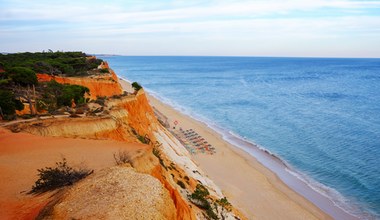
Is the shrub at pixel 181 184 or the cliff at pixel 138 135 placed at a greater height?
the cliff at pixel 138 135

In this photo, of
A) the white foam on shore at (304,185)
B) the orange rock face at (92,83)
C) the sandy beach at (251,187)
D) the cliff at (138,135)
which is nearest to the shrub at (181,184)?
the cliff at (138,135)

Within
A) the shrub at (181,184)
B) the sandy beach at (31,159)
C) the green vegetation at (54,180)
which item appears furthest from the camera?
the shrub at (181,184)

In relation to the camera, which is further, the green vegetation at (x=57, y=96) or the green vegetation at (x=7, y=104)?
the green vegetation at (x=57, y=96)

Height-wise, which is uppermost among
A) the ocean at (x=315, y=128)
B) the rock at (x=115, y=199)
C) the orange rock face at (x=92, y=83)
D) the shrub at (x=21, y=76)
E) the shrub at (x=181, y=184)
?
the rock at (x=115, y=199)

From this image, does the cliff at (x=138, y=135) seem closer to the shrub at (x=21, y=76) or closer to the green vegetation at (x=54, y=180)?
the green vegetation at (x=54, y=180)

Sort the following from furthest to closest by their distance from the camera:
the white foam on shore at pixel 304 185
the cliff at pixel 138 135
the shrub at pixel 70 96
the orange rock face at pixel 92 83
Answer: the orange rock face at pixel 92 83, the shrub at pixel 70 96, the white foam on shore at pixel 304 185, the cliff at pixel 138 135

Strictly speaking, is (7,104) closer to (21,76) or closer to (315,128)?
(21,76)

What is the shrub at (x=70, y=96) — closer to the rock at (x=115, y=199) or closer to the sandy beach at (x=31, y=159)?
the sandy beach at (x=31, y=159)

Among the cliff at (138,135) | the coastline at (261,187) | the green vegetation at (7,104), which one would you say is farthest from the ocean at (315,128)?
the green vegetation at (7,104)

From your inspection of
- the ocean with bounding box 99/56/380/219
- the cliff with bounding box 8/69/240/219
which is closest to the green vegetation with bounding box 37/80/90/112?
the cliff with bounding box 8/69/240/219
